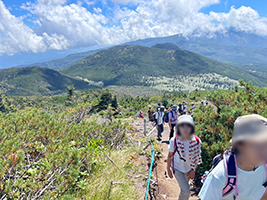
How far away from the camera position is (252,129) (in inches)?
56.0

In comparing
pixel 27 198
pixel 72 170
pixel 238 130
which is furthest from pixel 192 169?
pixel 27 198

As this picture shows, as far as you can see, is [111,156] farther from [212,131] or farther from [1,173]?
[212,131]

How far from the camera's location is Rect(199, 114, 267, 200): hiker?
1.42 meters

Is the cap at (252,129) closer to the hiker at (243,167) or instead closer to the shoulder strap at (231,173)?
the hiker at (243,167)

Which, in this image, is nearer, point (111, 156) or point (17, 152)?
point (17, 152)

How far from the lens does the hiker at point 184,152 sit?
285cm

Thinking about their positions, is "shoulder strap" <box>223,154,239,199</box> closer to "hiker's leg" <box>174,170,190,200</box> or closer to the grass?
"hiker's leg" <box>174,170,190,200</box>

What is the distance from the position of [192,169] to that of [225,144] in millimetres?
1083

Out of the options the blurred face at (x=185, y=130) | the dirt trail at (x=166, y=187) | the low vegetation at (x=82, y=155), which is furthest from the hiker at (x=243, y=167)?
the dirt trail at (x=166, y=187)

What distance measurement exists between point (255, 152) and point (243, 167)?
11.8 inches

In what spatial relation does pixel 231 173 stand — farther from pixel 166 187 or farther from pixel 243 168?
pixel 166 187

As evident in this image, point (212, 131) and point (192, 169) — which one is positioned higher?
point (212, 131)

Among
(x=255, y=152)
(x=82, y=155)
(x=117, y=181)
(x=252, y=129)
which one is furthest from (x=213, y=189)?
(x=82, y=155)

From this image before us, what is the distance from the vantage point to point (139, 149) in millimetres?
5668
